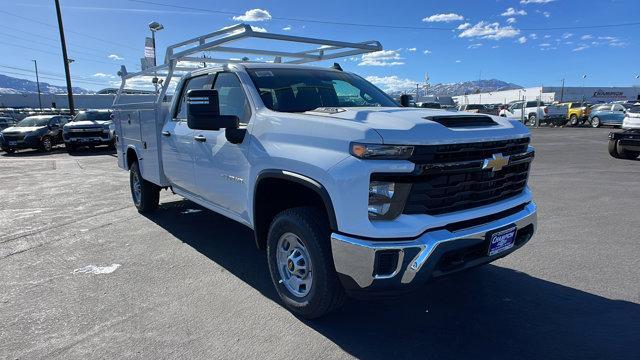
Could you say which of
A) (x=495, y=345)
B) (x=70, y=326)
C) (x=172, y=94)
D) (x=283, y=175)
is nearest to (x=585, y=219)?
(x=495, y=345)

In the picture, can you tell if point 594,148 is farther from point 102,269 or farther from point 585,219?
point 102,269

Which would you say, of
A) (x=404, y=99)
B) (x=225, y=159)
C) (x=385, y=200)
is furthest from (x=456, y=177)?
(x=404, y=99)

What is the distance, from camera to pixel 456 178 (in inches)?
114

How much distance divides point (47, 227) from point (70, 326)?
3593 millimetres

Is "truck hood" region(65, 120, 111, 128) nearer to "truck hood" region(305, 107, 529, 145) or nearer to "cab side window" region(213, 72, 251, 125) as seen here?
"cab side window" region(213, 72, 251, 125)

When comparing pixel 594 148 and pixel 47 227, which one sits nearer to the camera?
pixel 47 227

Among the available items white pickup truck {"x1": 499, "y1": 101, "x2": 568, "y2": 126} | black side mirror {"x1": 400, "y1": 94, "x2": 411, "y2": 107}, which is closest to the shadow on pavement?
black side mirror {"x1": 400, "y1": 94, "x2": 411, "y2": 107}

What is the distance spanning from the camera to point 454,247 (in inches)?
110

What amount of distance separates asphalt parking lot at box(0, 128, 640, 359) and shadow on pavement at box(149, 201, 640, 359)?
0.01m

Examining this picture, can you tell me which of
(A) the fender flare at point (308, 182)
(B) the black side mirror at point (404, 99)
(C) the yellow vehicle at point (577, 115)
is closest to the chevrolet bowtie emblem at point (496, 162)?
(A) the fender flare at point (308, 182)

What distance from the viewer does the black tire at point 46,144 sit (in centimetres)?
1922

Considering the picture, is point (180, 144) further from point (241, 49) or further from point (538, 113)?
point (538, 113)

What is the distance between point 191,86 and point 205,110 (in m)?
1.75

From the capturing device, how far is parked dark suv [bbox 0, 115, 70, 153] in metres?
18.7
